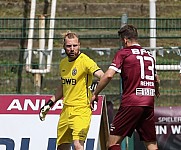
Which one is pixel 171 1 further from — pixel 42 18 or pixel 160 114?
pixel 160 114

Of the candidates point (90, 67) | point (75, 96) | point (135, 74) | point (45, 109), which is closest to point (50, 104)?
point (45, 109)

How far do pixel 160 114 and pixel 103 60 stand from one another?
9.54 ft

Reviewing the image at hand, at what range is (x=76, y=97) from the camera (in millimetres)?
9922

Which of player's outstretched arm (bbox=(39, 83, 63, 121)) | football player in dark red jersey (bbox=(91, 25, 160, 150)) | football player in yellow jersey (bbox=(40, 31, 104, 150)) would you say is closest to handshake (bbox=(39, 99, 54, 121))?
player's outstretched arm (bbox=(39, 83, 63, 121))

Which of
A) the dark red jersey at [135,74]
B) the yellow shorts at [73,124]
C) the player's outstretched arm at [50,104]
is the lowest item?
the yellow shorts at [73,124]

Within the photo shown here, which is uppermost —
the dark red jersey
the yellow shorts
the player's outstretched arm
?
the dark red jersey

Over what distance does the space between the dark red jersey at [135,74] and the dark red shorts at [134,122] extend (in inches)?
3.3

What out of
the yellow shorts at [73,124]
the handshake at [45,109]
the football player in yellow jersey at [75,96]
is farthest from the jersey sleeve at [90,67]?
the handshake at [45,109]

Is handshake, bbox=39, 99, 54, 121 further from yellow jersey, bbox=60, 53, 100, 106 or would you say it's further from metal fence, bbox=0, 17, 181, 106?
metal fence, bbox=0, 17, 181, 106

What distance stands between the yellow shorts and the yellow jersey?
93 mm

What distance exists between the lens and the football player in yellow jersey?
9844 millimetres

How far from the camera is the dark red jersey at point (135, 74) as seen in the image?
9.38m

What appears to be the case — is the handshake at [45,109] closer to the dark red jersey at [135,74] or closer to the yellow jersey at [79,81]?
the yellow jersey at [79,81]

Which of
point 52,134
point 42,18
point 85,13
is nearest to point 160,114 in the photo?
point 52,134
